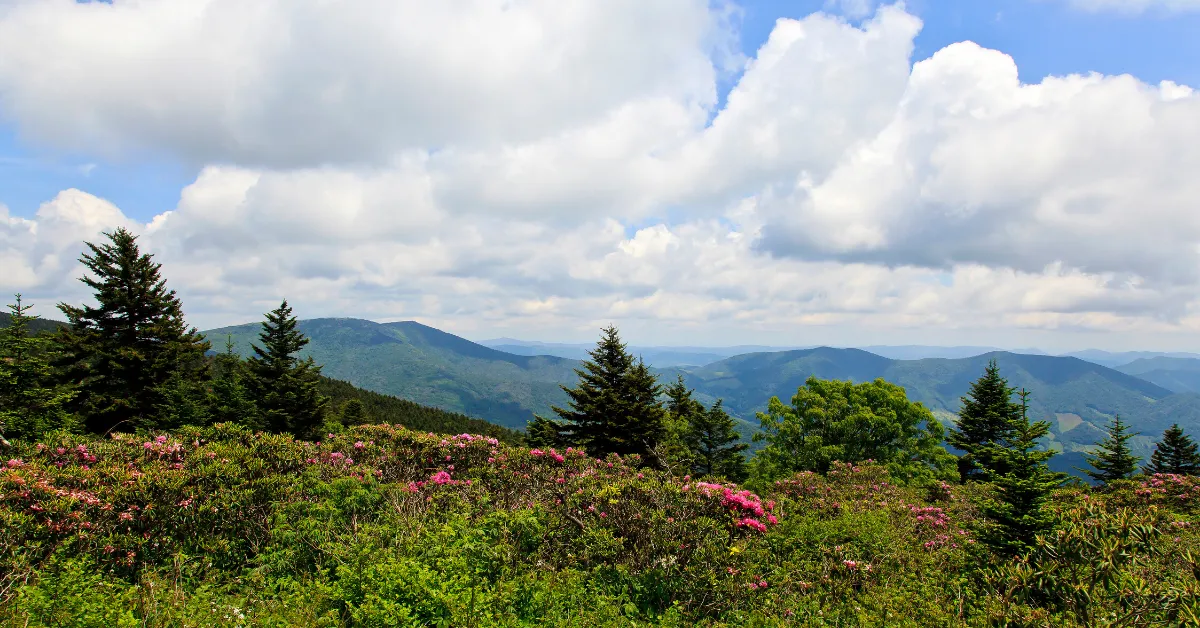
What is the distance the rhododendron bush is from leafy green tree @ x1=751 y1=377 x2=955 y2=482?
18668mm

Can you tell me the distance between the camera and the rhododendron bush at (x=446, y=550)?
5.54m

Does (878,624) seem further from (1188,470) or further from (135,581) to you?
(1188,470)

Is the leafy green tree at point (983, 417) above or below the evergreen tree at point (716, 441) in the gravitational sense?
above

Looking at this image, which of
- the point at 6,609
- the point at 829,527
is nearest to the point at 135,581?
the point at 6,609

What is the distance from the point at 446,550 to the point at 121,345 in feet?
93.0

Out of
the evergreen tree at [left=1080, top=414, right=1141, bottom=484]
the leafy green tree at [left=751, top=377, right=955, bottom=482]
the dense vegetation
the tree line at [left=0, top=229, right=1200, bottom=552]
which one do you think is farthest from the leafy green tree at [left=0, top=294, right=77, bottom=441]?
the evergreen tree at [left=1080, top=414, right=1141, bottom=484]

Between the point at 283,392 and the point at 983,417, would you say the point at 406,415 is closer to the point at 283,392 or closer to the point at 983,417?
the point at 283,392

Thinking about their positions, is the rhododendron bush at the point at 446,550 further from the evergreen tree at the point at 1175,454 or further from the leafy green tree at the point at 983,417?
the evergreen tree at the point at 1175,454

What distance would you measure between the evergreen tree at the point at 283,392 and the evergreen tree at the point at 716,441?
2894cm

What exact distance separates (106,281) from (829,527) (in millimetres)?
33207

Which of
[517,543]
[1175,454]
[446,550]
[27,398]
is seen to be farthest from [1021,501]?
[1175,454]

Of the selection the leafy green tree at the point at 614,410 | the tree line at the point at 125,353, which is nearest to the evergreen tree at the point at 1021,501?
the leafy green tree at the point at 614,410

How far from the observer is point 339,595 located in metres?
5.59

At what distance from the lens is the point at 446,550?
657cm
